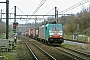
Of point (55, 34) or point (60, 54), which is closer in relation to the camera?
point (60, 54)

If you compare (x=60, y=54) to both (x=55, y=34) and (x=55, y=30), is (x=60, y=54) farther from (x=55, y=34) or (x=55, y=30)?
(x=55, y=30)

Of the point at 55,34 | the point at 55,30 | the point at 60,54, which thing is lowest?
the point at 60,54

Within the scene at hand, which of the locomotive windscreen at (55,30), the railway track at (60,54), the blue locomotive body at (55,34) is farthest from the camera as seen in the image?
the locomotive windscreen at (55,30)

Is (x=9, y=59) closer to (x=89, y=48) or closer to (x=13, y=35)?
(x=89, y=48)

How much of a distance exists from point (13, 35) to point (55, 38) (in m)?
7.29

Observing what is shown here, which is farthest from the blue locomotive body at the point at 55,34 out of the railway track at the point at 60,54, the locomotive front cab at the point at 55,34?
the railway track at the point at 60,54

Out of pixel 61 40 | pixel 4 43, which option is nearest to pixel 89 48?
pixel 61 40

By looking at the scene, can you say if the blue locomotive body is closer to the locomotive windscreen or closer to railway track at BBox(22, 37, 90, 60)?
the locomotive windscreen

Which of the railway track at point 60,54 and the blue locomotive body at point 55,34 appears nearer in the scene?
the railway track at point 60,54

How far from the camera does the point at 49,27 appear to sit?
31109 mm

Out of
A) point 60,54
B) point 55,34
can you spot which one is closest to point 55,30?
point 55,34

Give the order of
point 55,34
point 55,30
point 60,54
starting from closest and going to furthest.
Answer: point 60,54
point 55,34
point 55,30

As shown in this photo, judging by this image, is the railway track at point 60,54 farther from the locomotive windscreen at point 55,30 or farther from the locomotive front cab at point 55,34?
the locomotive windscreen at point 55,30

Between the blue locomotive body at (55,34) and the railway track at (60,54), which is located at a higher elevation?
the blue locomotive body at (55,34)
